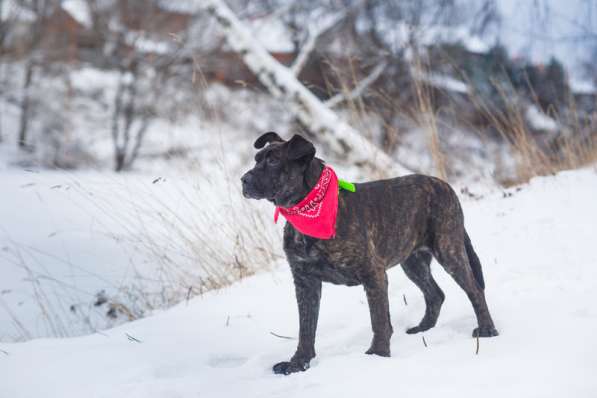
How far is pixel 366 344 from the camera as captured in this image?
3.22 meters

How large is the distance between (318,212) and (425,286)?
3.71 feet

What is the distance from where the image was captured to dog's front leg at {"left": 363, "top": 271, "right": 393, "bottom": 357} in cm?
286

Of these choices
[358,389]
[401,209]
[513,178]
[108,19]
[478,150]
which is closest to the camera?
[358,389]

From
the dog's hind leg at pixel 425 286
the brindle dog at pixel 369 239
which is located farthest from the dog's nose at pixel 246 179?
the dog's hind leg at pixel 425 286

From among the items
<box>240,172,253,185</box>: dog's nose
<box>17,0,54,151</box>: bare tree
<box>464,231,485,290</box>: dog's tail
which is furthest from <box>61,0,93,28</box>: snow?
<box>464,231,485,290</box>: dog's tail

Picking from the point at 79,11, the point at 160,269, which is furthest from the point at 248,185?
the point at 79,11

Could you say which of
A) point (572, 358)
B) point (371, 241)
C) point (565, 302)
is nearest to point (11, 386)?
point (371, 241)

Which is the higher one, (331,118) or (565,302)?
(331,118)

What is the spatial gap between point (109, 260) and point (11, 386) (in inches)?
124

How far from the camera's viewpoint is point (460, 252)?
3.27m

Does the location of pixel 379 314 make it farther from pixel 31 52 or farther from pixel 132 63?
pixel 31 52

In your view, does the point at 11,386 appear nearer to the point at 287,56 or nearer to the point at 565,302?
the point at 565,302

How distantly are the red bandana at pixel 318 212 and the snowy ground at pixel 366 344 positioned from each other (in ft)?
2.23

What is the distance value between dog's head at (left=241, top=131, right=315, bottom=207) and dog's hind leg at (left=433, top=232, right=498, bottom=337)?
0.96m
